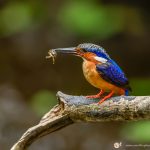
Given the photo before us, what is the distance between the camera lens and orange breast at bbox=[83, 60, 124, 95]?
9.50 feet

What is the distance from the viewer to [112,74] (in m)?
2.92

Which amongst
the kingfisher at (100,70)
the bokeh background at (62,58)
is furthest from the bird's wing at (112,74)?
the bokeh background at (62,58)

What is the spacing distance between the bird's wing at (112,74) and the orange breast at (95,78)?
0.06 ft

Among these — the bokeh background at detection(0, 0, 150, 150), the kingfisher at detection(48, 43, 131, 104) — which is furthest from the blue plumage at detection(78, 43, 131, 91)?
the bokeh background at detection(0, 0, 150, 150)

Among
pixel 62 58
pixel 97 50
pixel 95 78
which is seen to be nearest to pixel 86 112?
pixel 95 78

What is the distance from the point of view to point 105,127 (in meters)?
7.62

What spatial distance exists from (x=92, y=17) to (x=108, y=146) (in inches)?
57.8

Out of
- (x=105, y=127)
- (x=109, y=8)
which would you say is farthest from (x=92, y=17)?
(x=105, y=127)

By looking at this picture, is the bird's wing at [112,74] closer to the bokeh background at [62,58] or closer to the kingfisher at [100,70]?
the kingfisher at [100,70]

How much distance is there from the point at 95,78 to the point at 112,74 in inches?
3.2

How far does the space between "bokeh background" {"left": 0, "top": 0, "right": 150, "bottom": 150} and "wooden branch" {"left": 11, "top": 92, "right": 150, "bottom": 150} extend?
3.31 m

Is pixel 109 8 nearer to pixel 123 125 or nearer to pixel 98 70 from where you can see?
pixel 123 125

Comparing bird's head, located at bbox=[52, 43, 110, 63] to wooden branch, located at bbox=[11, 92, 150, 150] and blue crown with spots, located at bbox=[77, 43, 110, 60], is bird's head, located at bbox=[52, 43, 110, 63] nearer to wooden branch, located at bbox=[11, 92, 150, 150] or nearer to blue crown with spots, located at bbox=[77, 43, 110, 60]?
blue crown with spots, located at bbox=[77, 43, 110, 60]

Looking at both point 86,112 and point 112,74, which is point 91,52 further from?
point 86,112
